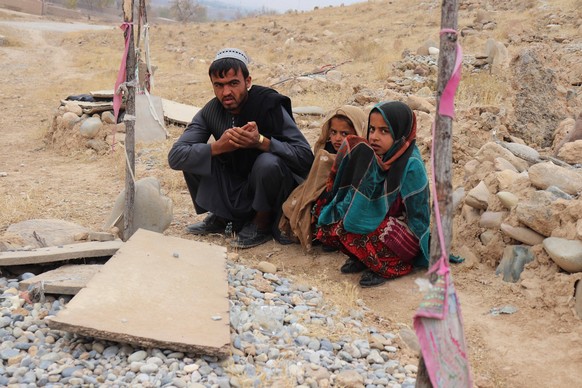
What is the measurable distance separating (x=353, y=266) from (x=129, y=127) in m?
1.67

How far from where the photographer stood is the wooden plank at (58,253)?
3033mm

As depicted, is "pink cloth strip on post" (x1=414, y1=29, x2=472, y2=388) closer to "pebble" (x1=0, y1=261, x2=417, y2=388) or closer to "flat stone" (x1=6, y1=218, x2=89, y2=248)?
"pebble" (x1=0, y1=261, x2=417, y2=388)

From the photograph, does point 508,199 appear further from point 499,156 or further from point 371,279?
point 371,279

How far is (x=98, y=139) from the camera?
7.24 meters

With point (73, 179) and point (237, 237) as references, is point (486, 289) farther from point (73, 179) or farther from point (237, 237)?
point (73, 179)

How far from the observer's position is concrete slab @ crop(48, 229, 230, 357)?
7.61ft

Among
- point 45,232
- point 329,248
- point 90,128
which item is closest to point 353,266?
point 329,248

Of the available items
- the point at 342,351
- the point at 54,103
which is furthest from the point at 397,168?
the point at 54,103

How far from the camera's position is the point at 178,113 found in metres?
8.31

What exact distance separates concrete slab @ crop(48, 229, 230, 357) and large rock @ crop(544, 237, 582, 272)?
1829 millimetres

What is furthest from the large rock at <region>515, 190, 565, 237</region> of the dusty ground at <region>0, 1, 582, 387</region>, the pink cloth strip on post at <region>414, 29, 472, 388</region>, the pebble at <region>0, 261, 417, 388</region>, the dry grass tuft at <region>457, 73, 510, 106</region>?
the dry grass tuft at <region>457, 73, 510, 106</region>

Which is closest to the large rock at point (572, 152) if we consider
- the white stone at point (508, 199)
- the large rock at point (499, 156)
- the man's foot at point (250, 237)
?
the large rock at point (499, 156)

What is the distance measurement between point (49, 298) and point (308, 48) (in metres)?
14.0

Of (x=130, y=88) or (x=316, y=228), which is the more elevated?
(x=130, y=88)
